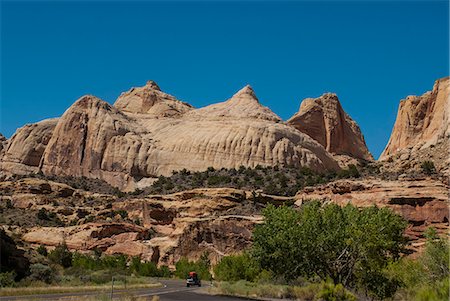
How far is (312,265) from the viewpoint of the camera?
105 ft

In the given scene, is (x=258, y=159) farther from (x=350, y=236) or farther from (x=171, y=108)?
(x=350, y=236)

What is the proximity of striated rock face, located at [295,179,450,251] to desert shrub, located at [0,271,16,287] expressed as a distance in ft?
95.7

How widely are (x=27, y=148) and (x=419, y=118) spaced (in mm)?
78492

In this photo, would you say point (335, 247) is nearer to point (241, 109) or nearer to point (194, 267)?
point (194, 267)

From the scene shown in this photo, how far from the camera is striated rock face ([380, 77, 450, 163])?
106144mm

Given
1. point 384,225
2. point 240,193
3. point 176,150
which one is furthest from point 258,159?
point 384,225

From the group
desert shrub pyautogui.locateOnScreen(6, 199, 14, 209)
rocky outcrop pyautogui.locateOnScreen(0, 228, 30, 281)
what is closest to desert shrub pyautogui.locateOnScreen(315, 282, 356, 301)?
rocky outcrop pyautogui.locateOnScreen(0, 228, 30, 281)

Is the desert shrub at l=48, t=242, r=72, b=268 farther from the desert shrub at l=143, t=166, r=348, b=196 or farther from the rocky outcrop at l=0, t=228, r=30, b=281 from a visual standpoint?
the desert shrub at l=143, t=166, r=348, b=196

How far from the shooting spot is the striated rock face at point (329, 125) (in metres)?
130

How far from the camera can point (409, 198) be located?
55.0 m

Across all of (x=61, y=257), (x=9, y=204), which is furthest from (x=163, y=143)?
(x=61, y=257)

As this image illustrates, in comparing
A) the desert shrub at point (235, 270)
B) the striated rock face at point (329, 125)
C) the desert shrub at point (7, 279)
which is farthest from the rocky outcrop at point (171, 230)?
the striated rock face at point (329, 125)

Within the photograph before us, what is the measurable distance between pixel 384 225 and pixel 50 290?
19266 millimetres

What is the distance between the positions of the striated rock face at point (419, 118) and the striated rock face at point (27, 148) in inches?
2662
